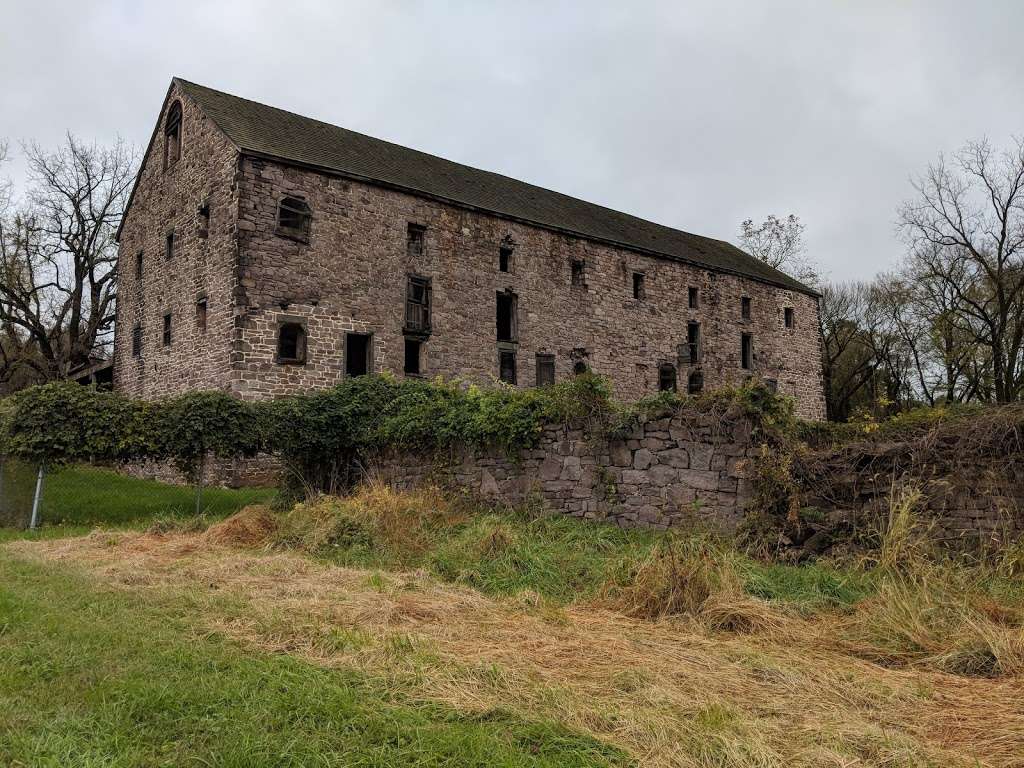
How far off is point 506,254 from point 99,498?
1476 centimetres

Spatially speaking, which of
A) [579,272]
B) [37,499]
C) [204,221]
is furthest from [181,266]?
[579,272]

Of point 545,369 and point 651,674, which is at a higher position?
point 545,369

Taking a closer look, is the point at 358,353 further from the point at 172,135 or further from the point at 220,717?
the point at 220,717

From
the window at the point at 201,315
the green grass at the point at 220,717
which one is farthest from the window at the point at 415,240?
the green grass at the point at 220,717

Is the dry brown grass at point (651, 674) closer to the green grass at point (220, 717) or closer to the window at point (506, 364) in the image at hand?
the green grass at point (220, 717)

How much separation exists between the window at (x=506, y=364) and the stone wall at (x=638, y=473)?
12.1m

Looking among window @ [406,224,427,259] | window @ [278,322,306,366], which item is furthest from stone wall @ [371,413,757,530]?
window @ [406,224,427,259]

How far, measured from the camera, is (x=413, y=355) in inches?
908

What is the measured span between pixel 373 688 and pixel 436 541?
5688 mm

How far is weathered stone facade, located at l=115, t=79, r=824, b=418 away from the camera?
20125 mm

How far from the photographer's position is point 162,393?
22.6 m

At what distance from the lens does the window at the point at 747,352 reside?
32250mm

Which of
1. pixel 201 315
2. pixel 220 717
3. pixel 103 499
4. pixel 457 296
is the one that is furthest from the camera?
pixel 457 296

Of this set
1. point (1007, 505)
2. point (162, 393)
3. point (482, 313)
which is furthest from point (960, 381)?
point (162, 393)
